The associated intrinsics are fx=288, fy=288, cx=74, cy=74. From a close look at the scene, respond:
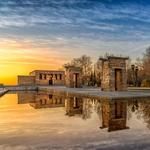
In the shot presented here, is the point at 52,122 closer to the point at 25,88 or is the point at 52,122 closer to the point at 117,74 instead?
the point at 117,74

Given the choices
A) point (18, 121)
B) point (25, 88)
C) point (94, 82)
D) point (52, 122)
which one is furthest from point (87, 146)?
point (94, 82)

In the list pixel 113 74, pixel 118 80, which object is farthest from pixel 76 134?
pixel 118 80

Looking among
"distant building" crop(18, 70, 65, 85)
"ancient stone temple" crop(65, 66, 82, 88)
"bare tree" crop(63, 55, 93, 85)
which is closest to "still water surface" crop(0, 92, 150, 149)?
"ancient stone temple" crop(65, 66, 82, 88)

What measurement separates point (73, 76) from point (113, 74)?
44.1 ft

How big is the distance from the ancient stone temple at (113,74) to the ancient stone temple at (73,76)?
1181cm

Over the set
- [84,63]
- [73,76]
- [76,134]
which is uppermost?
[84,63]

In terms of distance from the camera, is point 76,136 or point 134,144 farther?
point 76,136

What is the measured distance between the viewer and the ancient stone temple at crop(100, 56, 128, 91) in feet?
85.5

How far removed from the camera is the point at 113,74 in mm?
26234

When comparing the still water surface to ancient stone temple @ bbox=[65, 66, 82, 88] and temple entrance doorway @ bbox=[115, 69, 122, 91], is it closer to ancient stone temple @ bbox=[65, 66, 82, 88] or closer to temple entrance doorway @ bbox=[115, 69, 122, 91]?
temple entrance doorway @ bbox=[115, 69, 122, 91]

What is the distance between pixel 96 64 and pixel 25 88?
21411 millimetres

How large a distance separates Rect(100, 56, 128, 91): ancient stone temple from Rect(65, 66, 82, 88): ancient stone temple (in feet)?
38.8

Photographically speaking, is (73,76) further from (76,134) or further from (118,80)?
(76,134)

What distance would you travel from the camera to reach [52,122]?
10.1 meters
